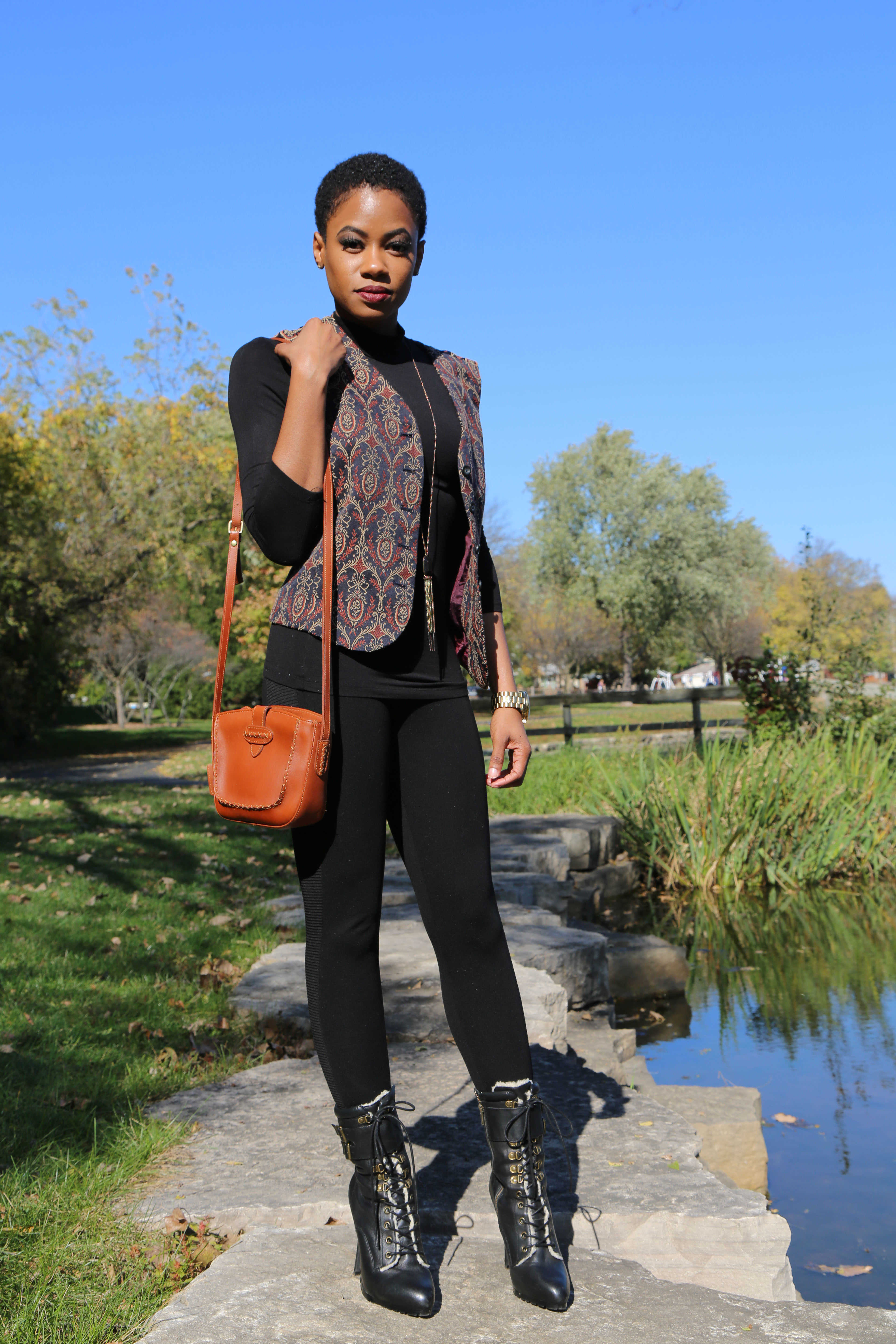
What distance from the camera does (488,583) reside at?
84.7 inches

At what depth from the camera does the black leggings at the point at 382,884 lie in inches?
72.5

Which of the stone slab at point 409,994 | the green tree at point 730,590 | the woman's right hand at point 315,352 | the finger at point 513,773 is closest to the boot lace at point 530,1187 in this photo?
the finger at point 513,773

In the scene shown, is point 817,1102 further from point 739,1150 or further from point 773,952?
point 773,952

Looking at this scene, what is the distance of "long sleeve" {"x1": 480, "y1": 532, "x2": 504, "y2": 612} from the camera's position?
213 cm

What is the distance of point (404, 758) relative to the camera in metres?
1.90

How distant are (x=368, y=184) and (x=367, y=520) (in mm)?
603

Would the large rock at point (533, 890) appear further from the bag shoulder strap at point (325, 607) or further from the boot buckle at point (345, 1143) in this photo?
the bag shoulder strap at point (325, 607)

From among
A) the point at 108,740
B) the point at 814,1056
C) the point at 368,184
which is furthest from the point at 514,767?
the point at 108,740

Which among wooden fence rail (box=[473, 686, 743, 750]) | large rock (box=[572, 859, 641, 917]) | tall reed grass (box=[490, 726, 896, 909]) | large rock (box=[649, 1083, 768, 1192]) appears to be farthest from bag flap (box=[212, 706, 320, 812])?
wooden fence rail (box=[473, 686, 743, 750])

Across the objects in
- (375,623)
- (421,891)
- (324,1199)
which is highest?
(375,623)

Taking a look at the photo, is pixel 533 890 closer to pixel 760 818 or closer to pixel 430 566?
pixel 760 818

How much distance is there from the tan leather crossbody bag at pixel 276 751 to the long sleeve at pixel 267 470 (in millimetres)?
41

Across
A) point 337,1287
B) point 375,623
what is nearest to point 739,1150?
point 337,1287

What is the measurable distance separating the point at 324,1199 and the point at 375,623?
1.20m
